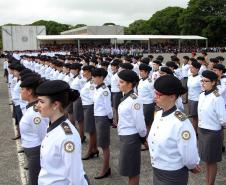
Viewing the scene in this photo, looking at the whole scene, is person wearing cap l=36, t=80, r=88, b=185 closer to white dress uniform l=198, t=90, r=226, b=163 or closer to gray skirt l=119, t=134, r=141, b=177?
gray skirt l=119, t=134, r=141, b=177

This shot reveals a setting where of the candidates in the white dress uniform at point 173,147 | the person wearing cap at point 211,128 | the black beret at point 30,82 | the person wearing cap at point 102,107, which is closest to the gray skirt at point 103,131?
the person wearing cap at point 102,107

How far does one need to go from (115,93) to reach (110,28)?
39070mm

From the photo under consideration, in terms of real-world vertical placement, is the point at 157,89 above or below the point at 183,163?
above

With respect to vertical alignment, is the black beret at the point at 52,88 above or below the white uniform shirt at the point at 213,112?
above

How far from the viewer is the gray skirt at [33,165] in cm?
420

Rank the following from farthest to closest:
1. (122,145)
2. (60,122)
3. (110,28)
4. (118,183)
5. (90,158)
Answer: (110,28)
(90,158)
(118,183)
(122,145)
(60,122)

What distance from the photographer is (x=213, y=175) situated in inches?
202

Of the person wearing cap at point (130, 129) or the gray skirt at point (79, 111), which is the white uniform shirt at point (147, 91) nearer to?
the gray skirt at point (79, 111)

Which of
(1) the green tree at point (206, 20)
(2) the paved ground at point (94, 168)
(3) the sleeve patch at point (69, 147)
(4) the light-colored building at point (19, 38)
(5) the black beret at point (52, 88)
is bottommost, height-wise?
(2) the paved ground at point (94, 168)

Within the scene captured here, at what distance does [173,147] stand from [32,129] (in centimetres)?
175

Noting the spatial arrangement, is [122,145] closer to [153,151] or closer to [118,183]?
[118,183]

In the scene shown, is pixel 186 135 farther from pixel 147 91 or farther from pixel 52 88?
pixel 147 91

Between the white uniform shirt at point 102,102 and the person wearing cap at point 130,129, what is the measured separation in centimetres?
121

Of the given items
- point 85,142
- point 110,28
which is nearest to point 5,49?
point 110,28
